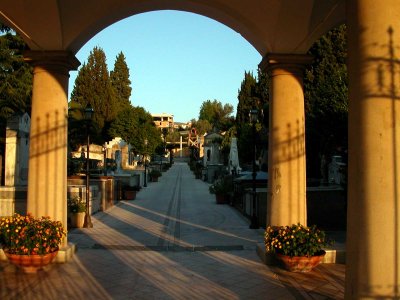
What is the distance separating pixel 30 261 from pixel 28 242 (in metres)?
0.30

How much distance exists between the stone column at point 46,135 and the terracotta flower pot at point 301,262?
4009mm

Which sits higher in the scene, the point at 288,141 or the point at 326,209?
the point at 288,141

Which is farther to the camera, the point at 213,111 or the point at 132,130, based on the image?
the point at 213,111

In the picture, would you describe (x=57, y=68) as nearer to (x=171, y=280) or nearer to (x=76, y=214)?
(x=171, y=280)

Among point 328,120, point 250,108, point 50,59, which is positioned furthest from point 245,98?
point 50,59

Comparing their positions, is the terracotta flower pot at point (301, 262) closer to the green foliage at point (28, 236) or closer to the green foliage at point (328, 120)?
the green foliage at point (28, 236)

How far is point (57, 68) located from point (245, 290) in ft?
16.4

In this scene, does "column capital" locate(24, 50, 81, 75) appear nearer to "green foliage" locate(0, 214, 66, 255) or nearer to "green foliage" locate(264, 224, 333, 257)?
"green foliage" locate(0, 214, 66, 255)

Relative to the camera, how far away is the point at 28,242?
A: 7.16 m

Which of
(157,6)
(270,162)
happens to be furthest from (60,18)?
(270,162)

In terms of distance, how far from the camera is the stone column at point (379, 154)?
4352 mm

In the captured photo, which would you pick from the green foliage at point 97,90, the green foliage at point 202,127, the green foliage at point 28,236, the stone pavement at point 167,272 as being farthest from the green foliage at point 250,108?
the green foliage at point 202,127

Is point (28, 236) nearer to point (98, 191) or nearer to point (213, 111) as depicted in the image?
point (98, 191)

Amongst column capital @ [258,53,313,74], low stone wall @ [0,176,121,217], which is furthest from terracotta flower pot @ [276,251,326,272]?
low stone wall @ [0,176,121,217]
